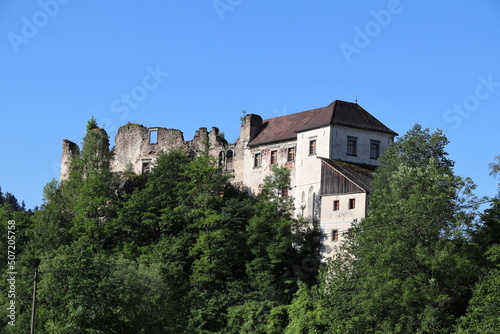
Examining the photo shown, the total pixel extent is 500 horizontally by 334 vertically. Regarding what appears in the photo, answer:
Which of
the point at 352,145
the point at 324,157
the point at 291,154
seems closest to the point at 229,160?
the point at 291,154

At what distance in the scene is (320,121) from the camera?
194ft

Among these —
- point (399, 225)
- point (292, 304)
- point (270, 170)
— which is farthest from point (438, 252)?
point (270, 170)

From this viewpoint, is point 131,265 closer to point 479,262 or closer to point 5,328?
point 5,328

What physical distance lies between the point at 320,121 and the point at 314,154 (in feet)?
7.30

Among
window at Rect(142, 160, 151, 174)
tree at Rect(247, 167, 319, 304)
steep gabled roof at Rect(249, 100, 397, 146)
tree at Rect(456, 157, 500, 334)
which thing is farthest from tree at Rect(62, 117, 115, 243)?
tree at Rect(456, 157, 500, 334)

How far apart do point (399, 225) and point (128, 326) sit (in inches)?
562

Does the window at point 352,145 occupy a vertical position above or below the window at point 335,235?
above

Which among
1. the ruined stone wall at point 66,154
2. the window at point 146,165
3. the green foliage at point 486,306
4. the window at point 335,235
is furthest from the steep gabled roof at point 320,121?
the ruined stone wall at point 66,154

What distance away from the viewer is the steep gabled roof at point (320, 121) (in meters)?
59.2

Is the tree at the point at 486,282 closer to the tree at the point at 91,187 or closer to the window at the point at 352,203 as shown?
the window at the point at 352,203

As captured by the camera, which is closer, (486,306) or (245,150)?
(486,306)

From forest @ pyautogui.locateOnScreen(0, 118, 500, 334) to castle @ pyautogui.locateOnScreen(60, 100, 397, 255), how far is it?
52.9 inches

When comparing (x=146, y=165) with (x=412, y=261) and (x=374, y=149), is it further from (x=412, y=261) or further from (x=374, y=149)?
(x=412, y=261)

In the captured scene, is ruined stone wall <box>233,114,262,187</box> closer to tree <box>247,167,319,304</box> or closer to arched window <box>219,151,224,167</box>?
arched window <box>219,151,224,167</box>
